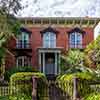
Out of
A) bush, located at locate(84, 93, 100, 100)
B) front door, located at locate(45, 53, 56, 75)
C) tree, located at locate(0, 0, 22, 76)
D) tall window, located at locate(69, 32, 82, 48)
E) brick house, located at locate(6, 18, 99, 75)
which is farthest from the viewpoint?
tall window, located at locate(69, 32, 82, 48)

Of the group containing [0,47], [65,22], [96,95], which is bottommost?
[96,95]

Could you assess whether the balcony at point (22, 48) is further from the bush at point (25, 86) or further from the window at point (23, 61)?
the bush at point (25, 86)

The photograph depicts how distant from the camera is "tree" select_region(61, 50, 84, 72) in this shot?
44.8m

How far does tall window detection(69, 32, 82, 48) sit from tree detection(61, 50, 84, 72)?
4.08 m

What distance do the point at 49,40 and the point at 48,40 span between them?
4.9 inches

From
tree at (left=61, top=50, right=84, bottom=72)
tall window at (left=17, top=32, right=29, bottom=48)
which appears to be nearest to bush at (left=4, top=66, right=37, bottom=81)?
tree at (left=61, top=50, right=84, bottom=72)

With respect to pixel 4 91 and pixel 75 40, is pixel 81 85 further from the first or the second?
pixel 75 40

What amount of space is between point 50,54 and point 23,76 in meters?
23.0

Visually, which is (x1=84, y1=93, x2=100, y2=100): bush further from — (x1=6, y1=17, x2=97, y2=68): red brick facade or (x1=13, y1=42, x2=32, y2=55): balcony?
(x1=13, y1=42, x2=32, y2=55): balcony

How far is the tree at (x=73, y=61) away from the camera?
44.8 meters

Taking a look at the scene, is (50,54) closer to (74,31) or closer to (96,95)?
(74,31)

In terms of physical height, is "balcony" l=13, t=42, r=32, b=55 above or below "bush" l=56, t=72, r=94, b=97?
above

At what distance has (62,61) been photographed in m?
47.4

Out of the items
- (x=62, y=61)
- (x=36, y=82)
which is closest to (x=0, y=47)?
(x=62, y=61)
